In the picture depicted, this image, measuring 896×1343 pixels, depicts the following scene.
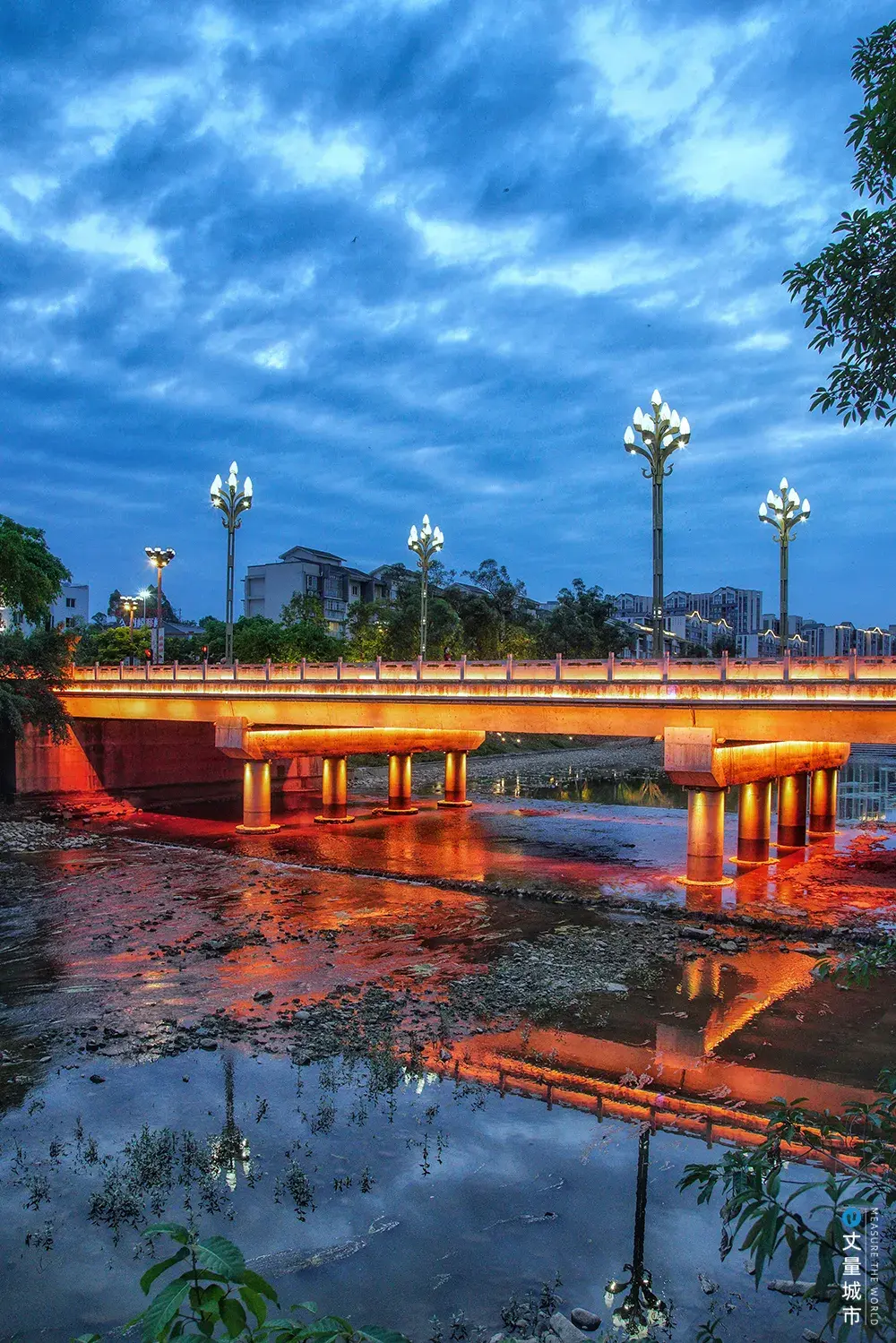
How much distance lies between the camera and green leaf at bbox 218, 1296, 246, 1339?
10.6 ft

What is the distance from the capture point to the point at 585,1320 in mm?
8133

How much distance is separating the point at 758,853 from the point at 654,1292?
25.3m

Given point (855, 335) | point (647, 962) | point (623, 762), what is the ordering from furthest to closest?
point (623, 762), point (647, 962), point (855, 335)

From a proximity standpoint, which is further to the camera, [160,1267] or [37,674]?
[37,674]

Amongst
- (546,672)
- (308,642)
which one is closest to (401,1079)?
(546,672)

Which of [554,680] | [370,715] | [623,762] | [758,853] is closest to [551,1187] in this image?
[554,680]

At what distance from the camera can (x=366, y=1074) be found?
1362 cm

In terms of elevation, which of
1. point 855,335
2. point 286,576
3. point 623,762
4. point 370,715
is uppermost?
point 286,576

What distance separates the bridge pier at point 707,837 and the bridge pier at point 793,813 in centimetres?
881

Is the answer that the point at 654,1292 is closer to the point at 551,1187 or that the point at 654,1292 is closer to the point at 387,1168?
the point at 551,1187

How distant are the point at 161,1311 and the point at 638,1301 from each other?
7.10 m

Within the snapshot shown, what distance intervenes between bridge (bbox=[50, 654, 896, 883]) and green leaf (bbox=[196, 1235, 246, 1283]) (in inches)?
989

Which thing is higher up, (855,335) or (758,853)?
(855,335)

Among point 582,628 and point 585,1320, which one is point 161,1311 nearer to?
point 585,1320
